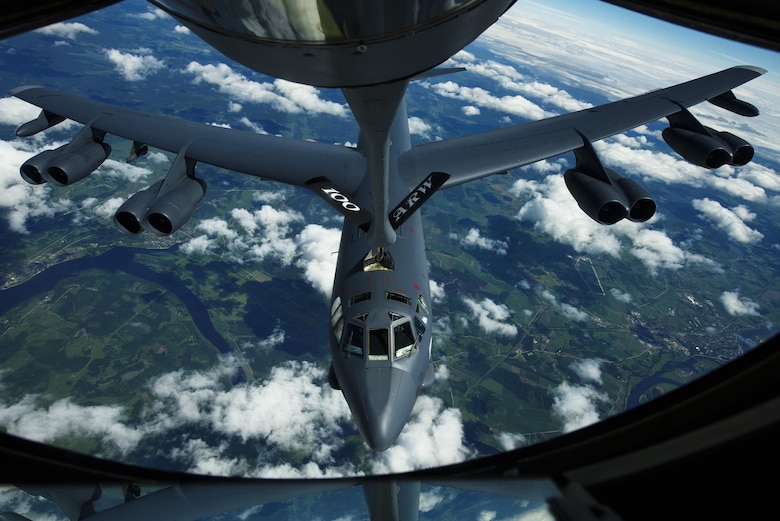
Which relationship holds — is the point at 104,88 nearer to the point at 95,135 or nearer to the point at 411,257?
the point at 95,135

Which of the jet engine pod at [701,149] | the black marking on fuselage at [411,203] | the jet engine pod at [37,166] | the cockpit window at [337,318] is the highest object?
the jet engine pod at [701,149]

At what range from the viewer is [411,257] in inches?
400

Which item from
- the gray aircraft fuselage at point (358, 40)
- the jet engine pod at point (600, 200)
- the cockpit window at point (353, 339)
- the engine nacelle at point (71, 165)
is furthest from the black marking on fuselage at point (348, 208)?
the engine nacelle at point (71, 165)

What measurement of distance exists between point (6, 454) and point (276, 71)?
93.2 inches

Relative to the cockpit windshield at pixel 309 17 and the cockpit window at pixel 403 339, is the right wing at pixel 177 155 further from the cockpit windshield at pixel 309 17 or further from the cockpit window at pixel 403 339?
the cockpit windshield at pixel 309 17

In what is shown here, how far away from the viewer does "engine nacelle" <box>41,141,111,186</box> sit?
32.1 feet

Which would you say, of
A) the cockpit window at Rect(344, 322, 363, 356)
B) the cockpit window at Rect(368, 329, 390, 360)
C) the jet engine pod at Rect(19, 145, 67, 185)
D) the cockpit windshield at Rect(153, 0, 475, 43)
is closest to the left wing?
the cockpit window at Rect(368, 329, 390, 360)

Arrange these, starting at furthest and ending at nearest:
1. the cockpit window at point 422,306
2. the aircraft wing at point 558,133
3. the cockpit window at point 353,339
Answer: the aircraft wing at point 558,133, the cockpit window at point 422,306, the cockpit window at point 353,339

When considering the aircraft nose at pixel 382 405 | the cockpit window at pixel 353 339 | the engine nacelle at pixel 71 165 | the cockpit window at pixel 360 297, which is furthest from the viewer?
the engine nacelle at pixel 71 165

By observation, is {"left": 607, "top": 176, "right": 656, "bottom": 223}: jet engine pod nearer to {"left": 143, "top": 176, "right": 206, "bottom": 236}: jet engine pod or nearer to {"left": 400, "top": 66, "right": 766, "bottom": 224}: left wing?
{"left": 400, "top": 66, "right": 766, "bottom": 224}: left wing

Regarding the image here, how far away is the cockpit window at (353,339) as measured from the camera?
8.25 metres

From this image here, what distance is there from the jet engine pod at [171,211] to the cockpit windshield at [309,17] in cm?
774

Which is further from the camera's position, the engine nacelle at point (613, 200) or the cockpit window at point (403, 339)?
the engine nacelle at point (613, 200)

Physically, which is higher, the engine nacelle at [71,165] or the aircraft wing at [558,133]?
the aircraft wing at [558,133]
